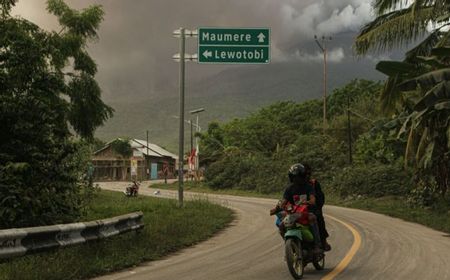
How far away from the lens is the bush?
32.1m

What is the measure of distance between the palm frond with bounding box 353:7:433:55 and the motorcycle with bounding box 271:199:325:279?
1299 cm

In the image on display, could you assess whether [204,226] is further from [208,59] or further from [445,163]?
[445,163]

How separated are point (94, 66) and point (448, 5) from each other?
55.4ft

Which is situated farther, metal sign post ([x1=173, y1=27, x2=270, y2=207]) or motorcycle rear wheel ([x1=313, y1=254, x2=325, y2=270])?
metal sign post ([x1=173, y1=27, x2=270, y2=207])

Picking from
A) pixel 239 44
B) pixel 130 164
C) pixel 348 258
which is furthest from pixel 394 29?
pixel 130 164

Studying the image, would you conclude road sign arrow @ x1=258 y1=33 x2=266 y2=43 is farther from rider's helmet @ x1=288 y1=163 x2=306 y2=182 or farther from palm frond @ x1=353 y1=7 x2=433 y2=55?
rider's helmet @ x1=288 y1=163 x2=306 y2=182

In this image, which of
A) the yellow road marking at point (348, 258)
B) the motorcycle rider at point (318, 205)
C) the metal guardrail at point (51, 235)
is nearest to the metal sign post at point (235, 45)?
the yellow road marking at point (348, 258)

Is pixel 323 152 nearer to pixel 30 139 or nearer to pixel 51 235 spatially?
pixel 30 139

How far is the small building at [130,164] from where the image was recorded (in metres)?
86.9

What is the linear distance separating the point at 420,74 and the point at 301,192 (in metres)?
9.67

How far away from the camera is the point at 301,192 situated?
8.88 meters

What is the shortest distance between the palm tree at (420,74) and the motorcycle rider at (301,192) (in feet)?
25.1

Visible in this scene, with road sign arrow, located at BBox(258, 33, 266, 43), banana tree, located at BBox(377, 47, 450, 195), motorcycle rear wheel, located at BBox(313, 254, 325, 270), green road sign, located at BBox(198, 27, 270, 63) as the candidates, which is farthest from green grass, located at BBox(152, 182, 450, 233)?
motorcycle rear wheel, located at BBox(313, 254, 325, 270)

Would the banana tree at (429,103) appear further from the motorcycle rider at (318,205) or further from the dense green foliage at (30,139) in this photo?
the dense green foliage at (30,139)
